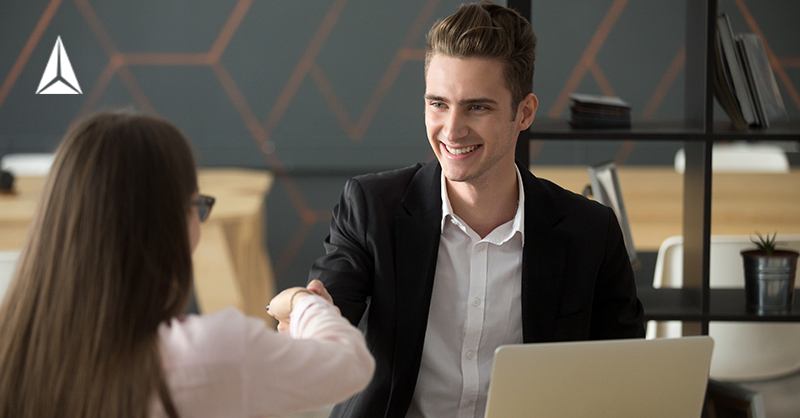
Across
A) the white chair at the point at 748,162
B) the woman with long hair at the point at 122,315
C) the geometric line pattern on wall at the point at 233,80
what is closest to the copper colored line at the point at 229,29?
the geometric line pattern on wall at the point at 233,80

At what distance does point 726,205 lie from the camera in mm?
3197

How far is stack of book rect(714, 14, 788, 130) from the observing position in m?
1.65

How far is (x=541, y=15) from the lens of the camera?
3777mm

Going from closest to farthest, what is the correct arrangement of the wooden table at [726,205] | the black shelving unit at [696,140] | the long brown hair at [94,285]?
the long brown hair at [94,285]
the black shelving unit at [696,140]
the wooden table at [726,205]

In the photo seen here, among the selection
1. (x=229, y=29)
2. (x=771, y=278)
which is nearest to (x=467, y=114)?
(x=771, y=278)

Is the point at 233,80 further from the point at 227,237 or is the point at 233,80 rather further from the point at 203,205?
the point at 203,205

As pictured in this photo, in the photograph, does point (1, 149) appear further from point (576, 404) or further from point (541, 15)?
point (576, 404)

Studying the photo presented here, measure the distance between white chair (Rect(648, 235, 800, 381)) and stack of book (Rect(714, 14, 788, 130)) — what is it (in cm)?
47

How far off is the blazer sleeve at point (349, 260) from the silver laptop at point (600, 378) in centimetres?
39

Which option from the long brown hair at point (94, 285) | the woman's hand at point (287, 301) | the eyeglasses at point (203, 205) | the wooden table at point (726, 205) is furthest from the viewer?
the wooden table at point (726, 205)

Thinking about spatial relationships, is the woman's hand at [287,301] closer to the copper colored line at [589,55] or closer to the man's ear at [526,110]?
the man's ear at [526,110]

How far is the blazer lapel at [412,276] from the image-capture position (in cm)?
136

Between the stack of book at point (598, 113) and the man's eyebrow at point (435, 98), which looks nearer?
the man's eyebrow at point (435, 98)

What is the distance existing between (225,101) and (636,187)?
209cm
